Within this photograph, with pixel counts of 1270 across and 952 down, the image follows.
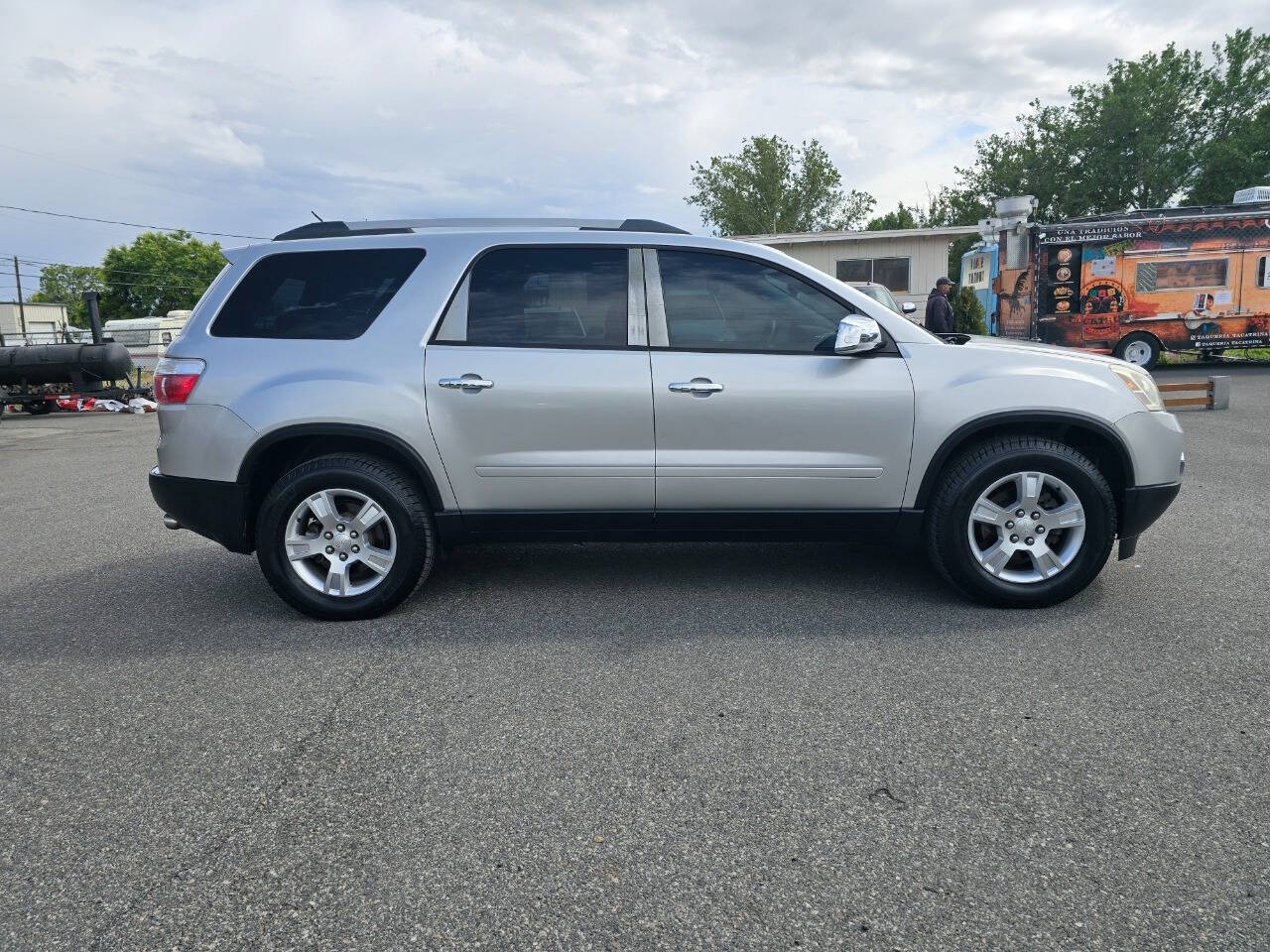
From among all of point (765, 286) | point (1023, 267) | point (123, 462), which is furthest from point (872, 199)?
point (765, 286)

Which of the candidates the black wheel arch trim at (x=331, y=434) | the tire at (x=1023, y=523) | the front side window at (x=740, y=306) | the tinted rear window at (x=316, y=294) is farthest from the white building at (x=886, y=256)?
the black wheel arch trim at (x=331, y=434)

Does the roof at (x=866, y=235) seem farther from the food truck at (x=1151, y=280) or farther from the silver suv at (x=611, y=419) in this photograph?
the silver suv at (x=611, y=419)

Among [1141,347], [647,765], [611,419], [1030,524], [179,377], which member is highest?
[179,377]

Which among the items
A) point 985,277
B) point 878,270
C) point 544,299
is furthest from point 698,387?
point 878,270

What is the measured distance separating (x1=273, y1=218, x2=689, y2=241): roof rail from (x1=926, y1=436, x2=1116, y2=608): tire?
1857mm

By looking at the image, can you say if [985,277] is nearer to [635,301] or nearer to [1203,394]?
[1203,394]

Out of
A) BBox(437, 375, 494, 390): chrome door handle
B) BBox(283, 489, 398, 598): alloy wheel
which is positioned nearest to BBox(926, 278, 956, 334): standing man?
BBox(437, 375, 494, 390): chrome door handle

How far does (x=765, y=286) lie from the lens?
4574 millimetres

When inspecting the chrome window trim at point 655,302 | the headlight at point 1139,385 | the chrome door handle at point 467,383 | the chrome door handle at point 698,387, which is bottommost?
the headlight at point 1139,385

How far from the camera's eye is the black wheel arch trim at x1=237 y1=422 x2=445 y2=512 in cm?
440

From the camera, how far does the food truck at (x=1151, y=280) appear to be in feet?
58.2

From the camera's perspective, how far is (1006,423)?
446cm

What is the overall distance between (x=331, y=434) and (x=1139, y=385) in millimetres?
3897

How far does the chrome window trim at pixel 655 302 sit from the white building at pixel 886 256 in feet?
68.8
